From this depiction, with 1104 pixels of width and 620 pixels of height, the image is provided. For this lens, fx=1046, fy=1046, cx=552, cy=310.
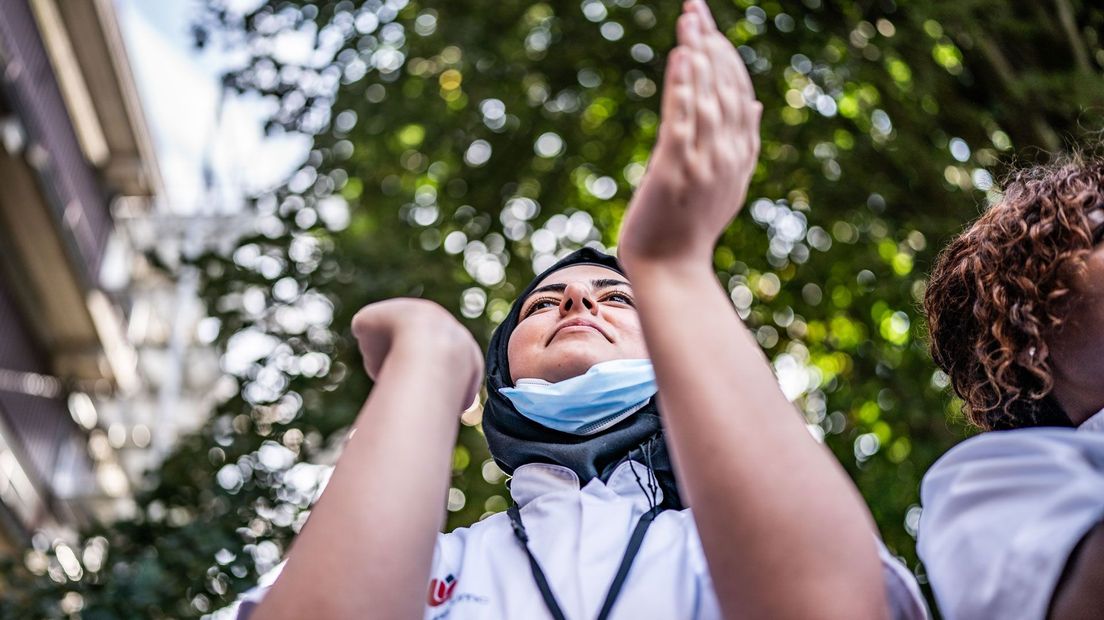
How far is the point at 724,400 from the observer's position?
1.38 m

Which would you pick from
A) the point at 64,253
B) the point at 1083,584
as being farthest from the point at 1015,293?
the point at 64,253

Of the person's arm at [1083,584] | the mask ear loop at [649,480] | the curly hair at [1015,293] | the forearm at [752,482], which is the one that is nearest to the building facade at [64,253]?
the mask ear loop at [649,480]

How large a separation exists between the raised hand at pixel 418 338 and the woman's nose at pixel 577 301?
0.56 metres

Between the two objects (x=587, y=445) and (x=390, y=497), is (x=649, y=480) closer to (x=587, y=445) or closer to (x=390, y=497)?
(x=587, y=445)

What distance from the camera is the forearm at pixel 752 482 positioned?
132 centimetres

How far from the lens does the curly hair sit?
6.21ft

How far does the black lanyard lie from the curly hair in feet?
2.30

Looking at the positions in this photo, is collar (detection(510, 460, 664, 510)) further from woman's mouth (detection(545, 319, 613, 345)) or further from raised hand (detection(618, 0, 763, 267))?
raised hand (detection(618, 0, 763, 267))

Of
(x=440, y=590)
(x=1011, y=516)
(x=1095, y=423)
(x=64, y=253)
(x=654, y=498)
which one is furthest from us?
(x=64, y=253)

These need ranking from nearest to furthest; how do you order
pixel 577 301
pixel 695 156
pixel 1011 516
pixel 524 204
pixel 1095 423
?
pixel 695 156 → pixel 1011 516 → pixel 1095 423 → pixel 577 301 → pixel 524 204

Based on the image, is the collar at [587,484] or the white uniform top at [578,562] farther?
the collar at [587,484]

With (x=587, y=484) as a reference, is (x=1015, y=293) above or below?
above

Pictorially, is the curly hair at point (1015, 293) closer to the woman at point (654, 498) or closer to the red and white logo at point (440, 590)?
the woman at point (654, 498)

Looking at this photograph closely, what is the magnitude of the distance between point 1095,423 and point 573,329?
3.31 feet
